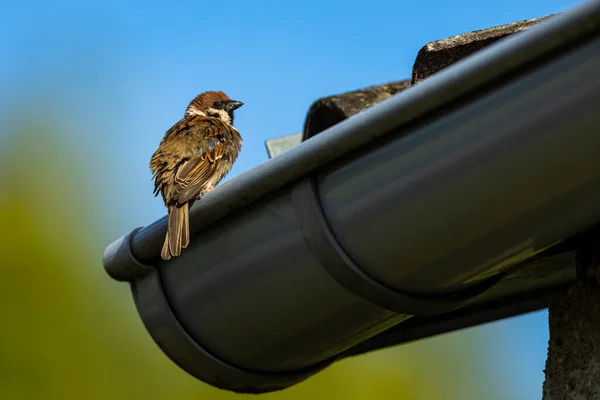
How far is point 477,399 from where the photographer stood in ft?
27.8

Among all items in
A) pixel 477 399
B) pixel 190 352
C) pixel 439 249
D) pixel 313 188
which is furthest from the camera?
pixel 477 399

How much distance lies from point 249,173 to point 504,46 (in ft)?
1.77

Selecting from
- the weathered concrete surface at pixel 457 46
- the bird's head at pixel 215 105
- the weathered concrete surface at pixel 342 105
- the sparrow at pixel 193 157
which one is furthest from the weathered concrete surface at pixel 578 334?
the bird's head at pixel 215 105

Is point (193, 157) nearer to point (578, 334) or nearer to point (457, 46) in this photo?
point (457, 46)

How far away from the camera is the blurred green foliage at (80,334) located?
28.6 feet

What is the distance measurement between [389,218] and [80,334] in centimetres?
830

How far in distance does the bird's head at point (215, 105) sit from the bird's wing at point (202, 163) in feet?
2.63

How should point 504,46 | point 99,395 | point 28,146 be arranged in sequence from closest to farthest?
point 504,46, point 99,395, point 28,146

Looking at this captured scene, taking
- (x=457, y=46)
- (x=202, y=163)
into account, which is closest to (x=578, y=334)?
(x=457, y=46)

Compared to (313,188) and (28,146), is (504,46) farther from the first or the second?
(28,146)

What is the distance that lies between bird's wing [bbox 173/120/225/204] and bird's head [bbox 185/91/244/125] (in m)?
0.80

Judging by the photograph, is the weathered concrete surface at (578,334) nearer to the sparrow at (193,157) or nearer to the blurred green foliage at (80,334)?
the sparrow at (193,157)

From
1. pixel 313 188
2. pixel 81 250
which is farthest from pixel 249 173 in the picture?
pixel 81 250

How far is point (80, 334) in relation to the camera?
9.55m
